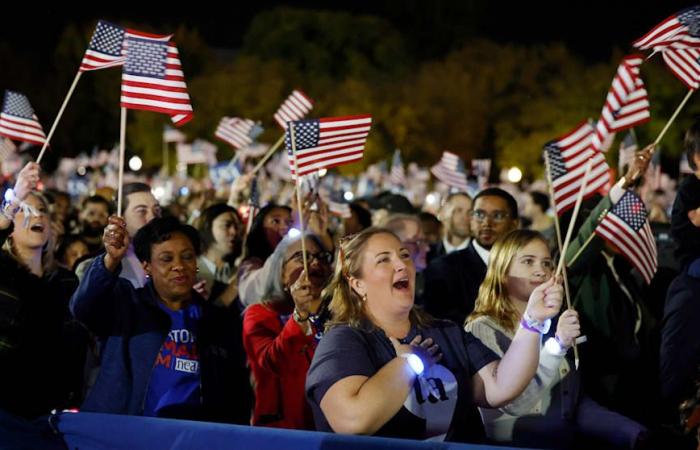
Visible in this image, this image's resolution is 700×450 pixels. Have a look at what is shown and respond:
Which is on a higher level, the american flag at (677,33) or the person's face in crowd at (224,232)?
the american flag at (677,33)

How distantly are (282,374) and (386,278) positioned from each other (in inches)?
53.3

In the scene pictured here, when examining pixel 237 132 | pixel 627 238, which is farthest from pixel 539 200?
pixel 627 238

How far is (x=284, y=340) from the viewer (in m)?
5.54

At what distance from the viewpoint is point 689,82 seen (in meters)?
7.38

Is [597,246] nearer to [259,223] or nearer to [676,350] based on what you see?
[676,350]

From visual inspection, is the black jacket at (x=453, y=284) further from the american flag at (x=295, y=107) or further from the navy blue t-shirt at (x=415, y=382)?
the american flag at (x=295, y=107)

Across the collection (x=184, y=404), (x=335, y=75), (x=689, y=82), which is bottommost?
(x=184, y=404)

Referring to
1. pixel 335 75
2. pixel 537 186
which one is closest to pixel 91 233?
pixel 537 186

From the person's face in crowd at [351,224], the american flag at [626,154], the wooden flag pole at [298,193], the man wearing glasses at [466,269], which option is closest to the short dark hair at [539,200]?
the american flag at [626,154]

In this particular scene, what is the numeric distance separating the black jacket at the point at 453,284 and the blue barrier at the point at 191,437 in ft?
11.0

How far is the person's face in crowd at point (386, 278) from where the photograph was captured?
4496mm

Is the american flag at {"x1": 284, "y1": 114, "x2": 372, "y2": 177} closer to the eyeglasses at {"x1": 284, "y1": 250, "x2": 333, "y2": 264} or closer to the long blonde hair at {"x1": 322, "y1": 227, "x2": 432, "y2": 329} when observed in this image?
the eyeglasses at {"x1": 284, "y1": 250, "x2": 333, "y2": 264}

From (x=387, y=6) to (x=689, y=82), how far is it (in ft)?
271

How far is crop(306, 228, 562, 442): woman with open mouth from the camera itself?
4.14 meters
